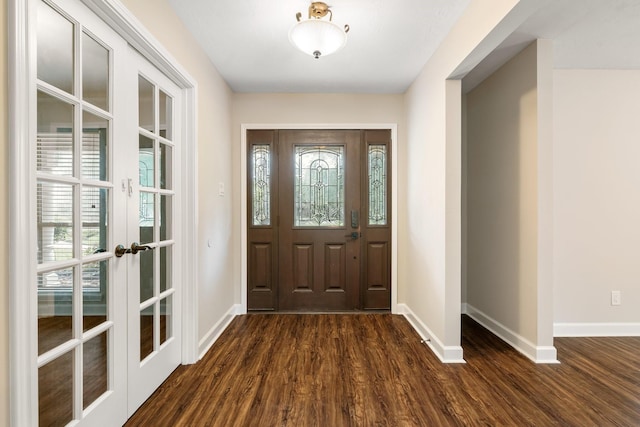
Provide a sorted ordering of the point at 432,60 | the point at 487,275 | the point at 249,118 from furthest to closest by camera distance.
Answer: the point at 249,118, the point at 487,275, the point at 432,60

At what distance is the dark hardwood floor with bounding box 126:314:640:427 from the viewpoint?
1.78 meters

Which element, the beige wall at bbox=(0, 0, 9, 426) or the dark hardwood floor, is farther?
the dark hardwood floor

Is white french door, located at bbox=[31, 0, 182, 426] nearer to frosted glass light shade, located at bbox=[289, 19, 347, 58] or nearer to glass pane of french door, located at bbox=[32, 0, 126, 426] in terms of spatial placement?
glass pane of french door, located at bbox=[32, 0, 126, 426]

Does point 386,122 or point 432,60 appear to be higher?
point 432,60

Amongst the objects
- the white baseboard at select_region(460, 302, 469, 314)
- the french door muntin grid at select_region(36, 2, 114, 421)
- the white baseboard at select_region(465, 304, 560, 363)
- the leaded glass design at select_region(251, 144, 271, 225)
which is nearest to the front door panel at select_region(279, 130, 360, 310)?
the leaded glass design at select_region(251, 144, 271, 225)

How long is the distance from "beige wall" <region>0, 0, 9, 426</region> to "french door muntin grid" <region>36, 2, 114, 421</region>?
140 mm

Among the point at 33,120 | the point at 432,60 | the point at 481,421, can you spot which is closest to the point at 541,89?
the point at 432,60

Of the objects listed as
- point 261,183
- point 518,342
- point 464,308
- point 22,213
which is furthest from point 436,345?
point 22,213

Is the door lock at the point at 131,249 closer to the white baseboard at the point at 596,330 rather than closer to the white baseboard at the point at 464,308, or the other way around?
the white baseboard at the point at 464,308

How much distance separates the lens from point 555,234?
290 centimetres

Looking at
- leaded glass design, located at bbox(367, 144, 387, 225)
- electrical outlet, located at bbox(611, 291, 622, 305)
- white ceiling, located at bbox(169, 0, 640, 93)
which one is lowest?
electrical outlet, located at bbox(611, 291, 622, 305)

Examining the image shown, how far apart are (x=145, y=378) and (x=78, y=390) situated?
58cm

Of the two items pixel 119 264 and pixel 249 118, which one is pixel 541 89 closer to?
pixel 249 118

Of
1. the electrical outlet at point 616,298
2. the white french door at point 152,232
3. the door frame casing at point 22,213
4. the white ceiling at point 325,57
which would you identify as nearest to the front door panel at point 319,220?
the white ceiling at point 325,57
